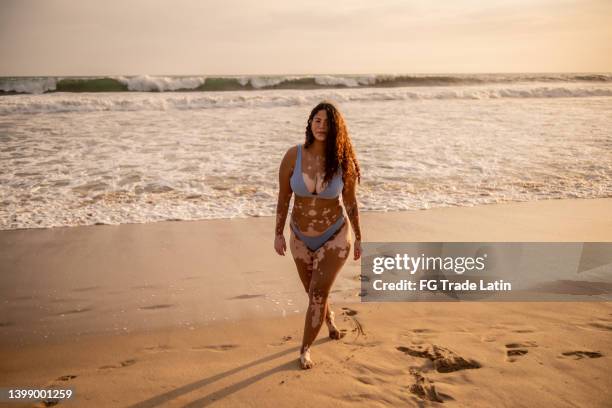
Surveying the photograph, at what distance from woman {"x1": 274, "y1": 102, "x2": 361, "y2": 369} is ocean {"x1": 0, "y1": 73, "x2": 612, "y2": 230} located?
3.86 meters

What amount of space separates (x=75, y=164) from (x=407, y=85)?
32.1 meters

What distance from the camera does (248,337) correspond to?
3660mm

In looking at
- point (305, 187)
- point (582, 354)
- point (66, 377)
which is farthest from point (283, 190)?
point (582, 354)

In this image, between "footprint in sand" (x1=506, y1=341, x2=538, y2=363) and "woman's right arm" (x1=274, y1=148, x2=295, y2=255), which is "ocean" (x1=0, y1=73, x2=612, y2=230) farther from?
"footprint in sand" (x1=506, y1=341, x2=538, y2=363)

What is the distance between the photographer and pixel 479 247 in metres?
5.53

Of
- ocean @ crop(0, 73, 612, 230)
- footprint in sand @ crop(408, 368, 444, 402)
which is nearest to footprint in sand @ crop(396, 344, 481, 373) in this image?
footprint in sand @ crop(408, 368, 444, 402)

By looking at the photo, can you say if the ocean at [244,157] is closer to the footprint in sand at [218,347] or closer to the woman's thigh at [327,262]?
the footprint in sand at [218,347]

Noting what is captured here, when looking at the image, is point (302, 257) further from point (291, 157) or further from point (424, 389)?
point (424, 389)

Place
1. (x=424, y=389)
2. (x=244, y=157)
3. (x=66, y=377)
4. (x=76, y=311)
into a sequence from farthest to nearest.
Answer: (x=244, y=157)
(x=76, y=311)
(x=66, y=377)
(x=424, y=389)

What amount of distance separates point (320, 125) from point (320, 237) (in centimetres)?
80

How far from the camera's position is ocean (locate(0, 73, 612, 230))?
7602mm

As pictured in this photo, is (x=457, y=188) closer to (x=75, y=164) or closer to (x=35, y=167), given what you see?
(x=75, y=164)

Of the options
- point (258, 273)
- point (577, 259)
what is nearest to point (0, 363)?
point (258, 273)

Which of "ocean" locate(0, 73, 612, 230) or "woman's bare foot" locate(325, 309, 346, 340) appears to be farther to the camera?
"ocean" locate(0, 73, 612, 230)
